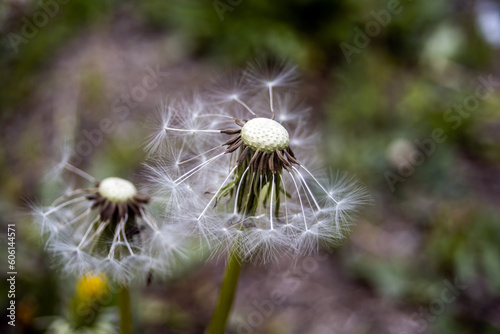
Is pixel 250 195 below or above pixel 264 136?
below

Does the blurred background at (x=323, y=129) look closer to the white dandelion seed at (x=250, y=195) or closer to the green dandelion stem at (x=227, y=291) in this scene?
the white dandelion seed at (x=250, y=195)

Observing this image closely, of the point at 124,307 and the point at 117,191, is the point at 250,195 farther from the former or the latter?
the point at 124,307

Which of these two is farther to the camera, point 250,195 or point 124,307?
point 124,307

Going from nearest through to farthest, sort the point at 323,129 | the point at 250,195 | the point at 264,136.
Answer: the point at 264,136
the point at 250,195
the point at 323,129

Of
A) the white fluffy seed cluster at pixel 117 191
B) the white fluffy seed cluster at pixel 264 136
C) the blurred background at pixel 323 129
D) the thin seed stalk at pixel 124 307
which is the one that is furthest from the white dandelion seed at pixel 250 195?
the blurred background at pixel 323 129

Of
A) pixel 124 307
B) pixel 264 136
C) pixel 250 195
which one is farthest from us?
pixel 124 307

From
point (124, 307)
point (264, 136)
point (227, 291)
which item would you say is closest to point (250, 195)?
point (264, 136)

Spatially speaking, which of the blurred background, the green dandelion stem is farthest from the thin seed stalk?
the blurred background
